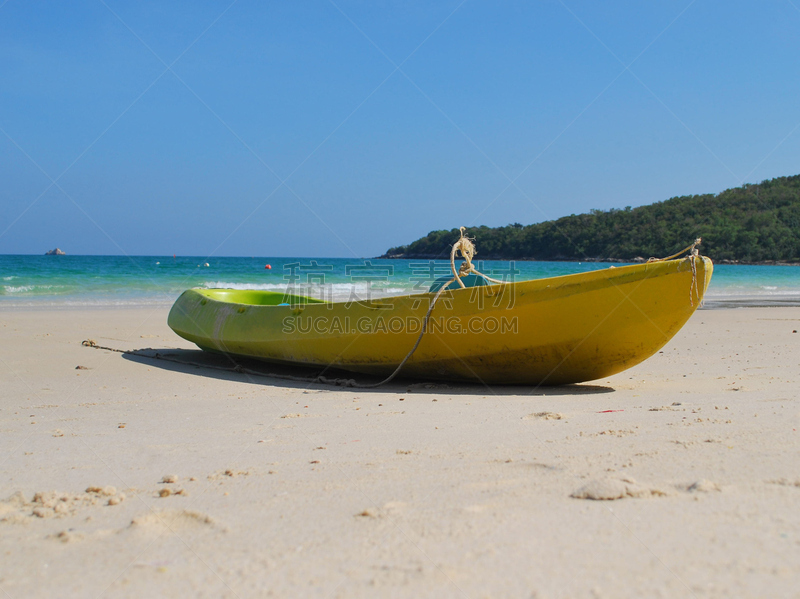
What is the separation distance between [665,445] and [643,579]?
1.16m

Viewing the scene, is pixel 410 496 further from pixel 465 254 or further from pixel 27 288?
pixel 27 288

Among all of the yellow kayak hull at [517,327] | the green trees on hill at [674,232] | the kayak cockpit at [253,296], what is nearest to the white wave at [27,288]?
the kayak cockpit at [253,296]

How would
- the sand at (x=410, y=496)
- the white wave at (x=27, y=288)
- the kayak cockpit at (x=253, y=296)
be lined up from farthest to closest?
Answer: the white wave at (x=27, y=288)
the kayak cockpit at (x=253, y=296)
the sand at (x=410, y=496)

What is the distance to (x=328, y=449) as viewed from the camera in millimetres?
2586

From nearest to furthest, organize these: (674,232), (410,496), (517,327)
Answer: (410,496) < (517,327) < (674,232)

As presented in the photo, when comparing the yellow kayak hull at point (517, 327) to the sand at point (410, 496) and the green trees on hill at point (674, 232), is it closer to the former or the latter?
the sand at point (410, 496)

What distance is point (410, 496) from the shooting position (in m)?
1.89

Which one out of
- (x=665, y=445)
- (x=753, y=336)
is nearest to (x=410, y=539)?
(x=665, y=445)

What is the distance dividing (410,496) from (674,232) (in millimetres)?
43167

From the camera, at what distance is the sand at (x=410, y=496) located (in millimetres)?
1363

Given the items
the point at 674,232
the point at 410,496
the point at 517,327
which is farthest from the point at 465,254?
the point at 674,232

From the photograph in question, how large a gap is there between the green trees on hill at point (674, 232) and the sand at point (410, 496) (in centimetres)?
3604

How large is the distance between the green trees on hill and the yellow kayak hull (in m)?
34.6

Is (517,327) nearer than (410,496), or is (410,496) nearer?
(410,496)
